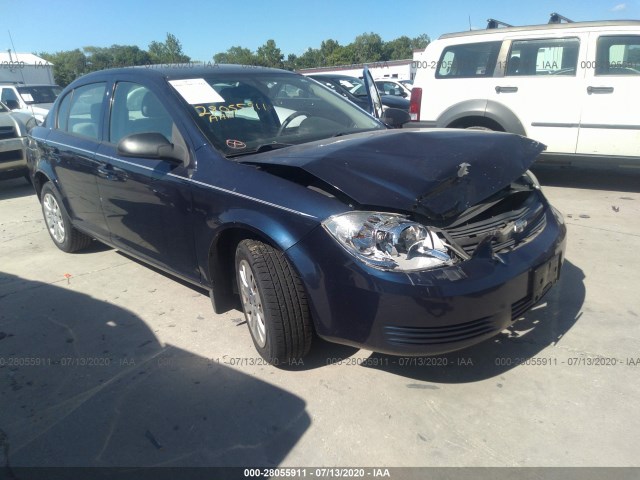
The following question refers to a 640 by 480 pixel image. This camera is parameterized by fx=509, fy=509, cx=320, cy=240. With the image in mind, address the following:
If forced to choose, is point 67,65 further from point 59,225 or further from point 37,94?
point 59,225

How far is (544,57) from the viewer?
20.4 ft

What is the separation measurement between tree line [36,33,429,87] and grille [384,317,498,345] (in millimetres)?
55962

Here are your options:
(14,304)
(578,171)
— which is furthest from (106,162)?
(578,171)

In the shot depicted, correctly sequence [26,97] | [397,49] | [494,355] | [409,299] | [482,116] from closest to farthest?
[409,299]
[494,355]
[482,116]
[26,97]
[397,49]

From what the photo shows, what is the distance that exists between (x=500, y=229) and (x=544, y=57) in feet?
15.1

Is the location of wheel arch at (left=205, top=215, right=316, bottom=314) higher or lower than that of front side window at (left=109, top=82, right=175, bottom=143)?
lower

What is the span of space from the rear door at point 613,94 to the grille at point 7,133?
8.29 m

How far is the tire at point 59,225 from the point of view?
470 centimetres

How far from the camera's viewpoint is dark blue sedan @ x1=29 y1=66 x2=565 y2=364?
7.53 feet

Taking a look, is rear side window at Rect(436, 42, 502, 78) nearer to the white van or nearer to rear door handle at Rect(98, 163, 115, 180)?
rear door handle at Rect(98, 163, 115, 180)

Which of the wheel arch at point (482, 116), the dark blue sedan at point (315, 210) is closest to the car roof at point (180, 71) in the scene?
the dark blue sedan at point (315, 210)

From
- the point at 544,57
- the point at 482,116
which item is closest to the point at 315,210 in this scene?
the point at 482,116

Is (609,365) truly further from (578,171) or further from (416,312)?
A: (578,171)

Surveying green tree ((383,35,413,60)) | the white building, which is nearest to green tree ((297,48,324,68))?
green tree ((383,35,413,60))
